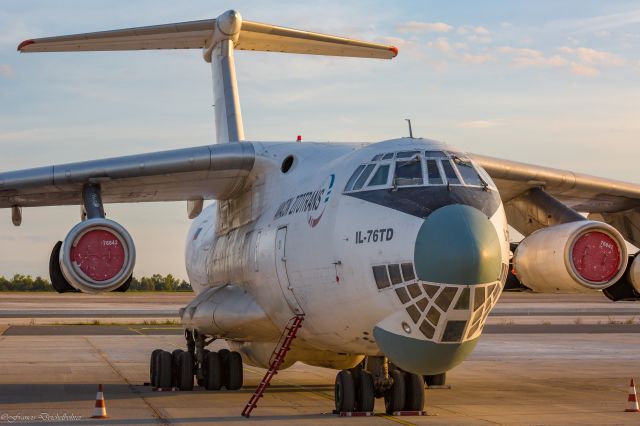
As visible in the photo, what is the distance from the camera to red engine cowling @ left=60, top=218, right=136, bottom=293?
519 inches

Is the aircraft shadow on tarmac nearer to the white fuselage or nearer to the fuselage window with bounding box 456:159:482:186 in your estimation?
the white fuselage

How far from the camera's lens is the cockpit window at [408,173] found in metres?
11.2

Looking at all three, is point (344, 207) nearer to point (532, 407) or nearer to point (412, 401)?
point (412, 401)

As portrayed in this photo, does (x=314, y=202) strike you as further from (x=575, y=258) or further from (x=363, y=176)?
(x=575, y=258)

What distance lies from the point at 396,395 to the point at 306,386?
4.72 metres

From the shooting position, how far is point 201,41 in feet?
62.3

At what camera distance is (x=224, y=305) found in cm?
1519

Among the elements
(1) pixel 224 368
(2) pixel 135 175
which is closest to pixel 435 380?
(1) pixel 224 368

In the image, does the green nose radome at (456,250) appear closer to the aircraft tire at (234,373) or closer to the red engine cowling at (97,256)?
the red engine cowling at (97,256)

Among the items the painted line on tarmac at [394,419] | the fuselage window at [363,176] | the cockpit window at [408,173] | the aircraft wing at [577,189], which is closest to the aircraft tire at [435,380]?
the aircraft wing at [577,189]

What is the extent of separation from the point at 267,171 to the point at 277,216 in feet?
4.45

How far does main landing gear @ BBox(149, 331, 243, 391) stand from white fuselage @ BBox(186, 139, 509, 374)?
1.62m

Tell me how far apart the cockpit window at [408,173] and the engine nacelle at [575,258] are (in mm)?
2241

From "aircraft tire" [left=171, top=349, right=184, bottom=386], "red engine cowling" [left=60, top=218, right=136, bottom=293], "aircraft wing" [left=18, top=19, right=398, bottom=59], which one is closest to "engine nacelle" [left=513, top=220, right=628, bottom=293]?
"red engine cowling" [left=60, top=218, right=136, bottom=293]
